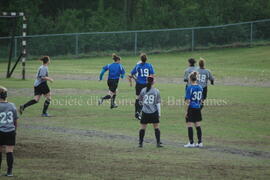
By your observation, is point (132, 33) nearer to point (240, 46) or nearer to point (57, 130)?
point (240, 46)

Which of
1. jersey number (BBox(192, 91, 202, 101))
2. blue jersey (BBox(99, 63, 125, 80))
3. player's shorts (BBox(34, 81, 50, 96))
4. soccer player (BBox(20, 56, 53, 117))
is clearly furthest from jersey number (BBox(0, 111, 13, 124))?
blue jersey (BBox(99, 63, 125, 80))

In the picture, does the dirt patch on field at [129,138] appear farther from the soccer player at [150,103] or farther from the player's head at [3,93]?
the player's head at [3,93]

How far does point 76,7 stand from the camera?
7194 cm

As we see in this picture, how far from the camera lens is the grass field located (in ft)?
44.3

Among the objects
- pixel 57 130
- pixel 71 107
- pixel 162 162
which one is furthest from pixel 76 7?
pixel 162 162

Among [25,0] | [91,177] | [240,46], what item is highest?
[25,0]

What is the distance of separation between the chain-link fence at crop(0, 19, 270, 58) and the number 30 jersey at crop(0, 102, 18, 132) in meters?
40.6

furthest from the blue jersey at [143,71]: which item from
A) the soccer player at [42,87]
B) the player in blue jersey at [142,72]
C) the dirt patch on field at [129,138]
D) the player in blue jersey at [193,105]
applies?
the player in blue jersey at [193,105]

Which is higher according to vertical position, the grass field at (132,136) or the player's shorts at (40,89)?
the player's shorts at (40,89)

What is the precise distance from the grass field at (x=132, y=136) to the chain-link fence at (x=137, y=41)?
16.0 m

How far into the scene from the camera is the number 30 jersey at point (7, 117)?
41.8ft

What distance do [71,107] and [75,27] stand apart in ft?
118

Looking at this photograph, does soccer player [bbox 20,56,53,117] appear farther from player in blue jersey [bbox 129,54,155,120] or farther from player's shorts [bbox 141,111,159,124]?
player's shorts [bbox 141,111,159,124]

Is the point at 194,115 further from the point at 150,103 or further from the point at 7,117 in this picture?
the point at 7,117
